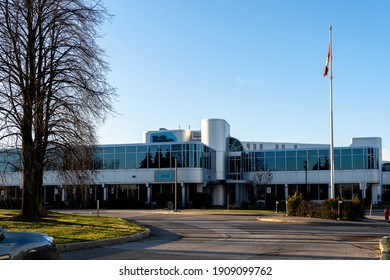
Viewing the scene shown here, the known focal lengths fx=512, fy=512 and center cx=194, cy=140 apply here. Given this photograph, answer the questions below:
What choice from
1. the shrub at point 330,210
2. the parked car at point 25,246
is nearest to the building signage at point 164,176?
the shrub at point 330,210

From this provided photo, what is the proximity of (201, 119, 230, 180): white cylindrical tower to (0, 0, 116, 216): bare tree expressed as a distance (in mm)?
38905

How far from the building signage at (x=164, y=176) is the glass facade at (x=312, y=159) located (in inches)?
493

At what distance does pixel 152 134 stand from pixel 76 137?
150 feet

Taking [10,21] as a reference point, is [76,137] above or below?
below

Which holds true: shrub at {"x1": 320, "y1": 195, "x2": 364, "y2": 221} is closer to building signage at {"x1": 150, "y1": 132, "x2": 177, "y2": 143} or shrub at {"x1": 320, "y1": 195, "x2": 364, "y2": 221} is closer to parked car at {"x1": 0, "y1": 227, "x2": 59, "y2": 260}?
parked car at {"x1": 0, "y1": 227, "x2": 59, "y2": 260}

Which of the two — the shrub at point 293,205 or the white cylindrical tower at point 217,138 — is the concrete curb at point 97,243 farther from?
the white cylindrical tower at point 217,138

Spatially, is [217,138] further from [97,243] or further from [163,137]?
[97,243]

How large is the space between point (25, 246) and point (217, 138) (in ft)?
179

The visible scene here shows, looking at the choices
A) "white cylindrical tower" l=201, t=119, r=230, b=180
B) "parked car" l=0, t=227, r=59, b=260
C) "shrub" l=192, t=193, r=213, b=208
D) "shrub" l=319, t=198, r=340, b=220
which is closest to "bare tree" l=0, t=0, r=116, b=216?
"parked car" l=0, t=227, r=59, b=260

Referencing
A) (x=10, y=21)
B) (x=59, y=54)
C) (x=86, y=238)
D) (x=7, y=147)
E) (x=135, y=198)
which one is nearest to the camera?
(x=86, y=238)

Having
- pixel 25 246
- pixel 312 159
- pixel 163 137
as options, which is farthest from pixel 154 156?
pixel 25 246
